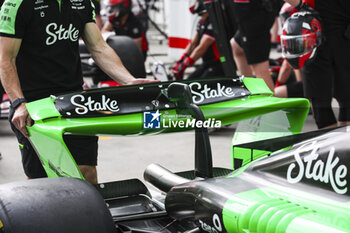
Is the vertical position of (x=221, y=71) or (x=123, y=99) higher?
(x=123, y=99)

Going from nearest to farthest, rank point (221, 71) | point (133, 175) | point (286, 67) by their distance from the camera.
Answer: point (133, 175) → point (286, 67) → point (221, 71)

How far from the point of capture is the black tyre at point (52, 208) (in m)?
1.92

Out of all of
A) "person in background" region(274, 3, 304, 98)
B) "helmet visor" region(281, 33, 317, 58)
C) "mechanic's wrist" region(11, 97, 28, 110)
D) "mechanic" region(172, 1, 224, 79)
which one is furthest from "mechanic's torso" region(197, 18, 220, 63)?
"mechanic's wrist" region(11, 97, 28, 110)

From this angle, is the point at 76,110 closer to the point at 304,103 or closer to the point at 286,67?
the point at 304,103

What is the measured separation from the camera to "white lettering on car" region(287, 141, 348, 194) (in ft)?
5.86

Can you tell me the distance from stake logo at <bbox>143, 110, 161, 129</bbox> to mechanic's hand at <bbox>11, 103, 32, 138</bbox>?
1.48 ft

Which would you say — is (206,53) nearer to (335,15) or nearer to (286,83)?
(286,83)

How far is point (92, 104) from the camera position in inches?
98.5

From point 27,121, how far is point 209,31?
4871 mm

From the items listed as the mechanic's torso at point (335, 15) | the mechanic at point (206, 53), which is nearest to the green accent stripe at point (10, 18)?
the mechanic's torso at point (335, 15)

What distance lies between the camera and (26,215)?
193cm

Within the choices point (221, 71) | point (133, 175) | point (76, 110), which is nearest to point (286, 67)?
point (221, 71)

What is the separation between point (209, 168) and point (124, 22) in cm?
659

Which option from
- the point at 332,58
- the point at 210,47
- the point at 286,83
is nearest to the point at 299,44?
the point at 332,58
